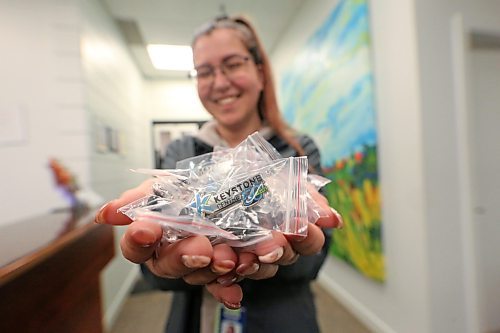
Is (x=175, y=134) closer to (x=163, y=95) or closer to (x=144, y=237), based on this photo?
(x=144, y=237)

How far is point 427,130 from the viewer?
1060 millimetres

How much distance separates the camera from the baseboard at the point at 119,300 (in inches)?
64.5

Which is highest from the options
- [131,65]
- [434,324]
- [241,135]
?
[131,65]

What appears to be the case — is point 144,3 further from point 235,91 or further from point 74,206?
point 235,91

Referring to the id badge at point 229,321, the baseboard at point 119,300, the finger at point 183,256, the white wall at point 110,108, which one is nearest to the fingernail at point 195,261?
the finger at point 183,256

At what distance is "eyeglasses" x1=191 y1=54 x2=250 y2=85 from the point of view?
53cm

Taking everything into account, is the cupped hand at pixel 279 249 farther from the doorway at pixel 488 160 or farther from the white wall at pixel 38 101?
the white wall at pixel 38 101

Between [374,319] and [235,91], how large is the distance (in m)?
1.55

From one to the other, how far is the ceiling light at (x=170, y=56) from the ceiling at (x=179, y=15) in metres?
0.08

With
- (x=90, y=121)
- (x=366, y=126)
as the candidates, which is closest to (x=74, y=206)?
(x=90, y=121)

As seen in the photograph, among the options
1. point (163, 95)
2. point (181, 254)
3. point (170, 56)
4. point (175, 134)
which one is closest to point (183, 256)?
point (181, 254)

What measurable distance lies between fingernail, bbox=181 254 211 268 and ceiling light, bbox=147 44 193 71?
8.15 feet

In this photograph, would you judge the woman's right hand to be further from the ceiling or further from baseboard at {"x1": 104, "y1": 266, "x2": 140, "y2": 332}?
the ceiling

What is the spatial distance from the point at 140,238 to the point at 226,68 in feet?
1.39
